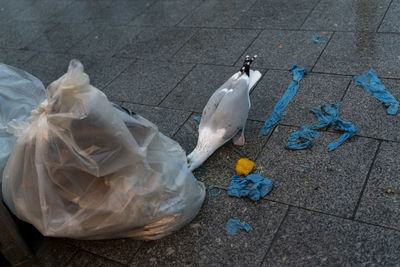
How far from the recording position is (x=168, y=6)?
600 centimetres

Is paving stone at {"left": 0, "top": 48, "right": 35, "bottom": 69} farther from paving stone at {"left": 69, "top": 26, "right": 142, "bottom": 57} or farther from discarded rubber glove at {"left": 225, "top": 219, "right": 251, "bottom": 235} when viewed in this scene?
discarded rubber glove at {"left": 225, "top": 219, "right": 251, "bottom": 235}

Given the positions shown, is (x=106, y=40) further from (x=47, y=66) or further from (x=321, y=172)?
(x=321, y=172)

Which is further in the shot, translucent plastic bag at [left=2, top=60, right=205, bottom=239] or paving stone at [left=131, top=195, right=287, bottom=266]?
paving stone at [left=131, top=195, right=287, bottom=266]

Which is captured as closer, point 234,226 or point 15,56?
point 234,226

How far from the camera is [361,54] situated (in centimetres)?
411

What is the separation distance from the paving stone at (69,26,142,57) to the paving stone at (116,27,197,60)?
4.3 inches

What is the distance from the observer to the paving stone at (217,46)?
15.0 feet

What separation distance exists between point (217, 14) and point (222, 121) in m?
2.73

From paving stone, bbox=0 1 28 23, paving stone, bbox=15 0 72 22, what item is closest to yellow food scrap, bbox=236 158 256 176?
paving stone, bbox=15 0 72 22

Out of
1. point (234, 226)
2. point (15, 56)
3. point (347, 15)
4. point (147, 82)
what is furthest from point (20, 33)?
point (234, 226)

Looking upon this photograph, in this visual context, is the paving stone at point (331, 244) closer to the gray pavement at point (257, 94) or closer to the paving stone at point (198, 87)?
the gray pavement at point (257, 94)

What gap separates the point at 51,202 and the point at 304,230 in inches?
60.6

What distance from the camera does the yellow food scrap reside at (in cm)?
305

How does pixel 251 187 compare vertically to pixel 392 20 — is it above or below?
above
